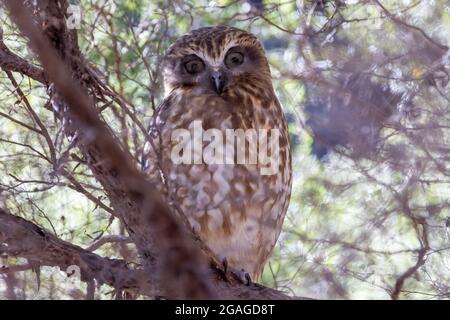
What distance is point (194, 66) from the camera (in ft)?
11.0

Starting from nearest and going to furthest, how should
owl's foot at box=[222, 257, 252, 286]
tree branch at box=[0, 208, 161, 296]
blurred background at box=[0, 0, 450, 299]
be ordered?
tree branch at box=[0, 208, 161, 296]
owl's foot at box=[222, 257, 252, 286]
blurred background at box=[0, 0, 450, 299]

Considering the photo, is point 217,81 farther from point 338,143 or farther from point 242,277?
point 242,277

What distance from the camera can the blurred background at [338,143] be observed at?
2.78m

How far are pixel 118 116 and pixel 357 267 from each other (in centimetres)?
117

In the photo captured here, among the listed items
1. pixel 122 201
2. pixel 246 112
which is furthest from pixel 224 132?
pixel 122 201

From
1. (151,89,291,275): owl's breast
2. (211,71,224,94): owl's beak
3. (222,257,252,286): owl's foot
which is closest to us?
(222,257,252,286): owl's foot

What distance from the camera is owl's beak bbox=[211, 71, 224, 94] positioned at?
10.5ft

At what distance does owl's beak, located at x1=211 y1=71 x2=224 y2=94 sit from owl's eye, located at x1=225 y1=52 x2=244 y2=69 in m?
0.14

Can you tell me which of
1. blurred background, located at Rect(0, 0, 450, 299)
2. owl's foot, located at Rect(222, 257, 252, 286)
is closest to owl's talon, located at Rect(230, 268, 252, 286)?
owl's foot, located at Rect(222, 257, 252, 286)

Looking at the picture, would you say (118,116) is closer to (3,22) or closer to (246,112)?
(3,22)

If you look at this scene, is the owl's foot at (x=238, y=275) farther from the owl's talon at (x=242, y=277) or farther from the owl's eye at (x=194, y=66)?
the owl's eye at (x=194, y=66)

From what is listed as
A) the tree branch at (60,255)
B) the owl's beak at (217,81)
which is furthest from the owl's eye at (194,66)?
the tree branch at (60,255)

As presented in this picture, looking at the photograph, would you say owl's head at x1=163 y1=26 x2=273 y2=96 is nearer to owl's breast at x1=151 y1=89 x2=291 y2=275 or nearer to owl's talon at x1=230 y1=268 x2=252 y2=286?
owl's breast at x1=151 y1=89 x2=291 y2=275

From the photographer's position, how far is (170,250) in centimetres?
112
